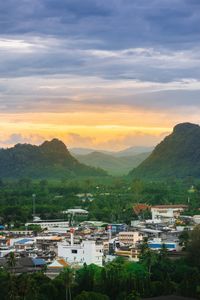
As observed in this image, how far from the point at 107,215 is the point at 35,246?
2554 cm

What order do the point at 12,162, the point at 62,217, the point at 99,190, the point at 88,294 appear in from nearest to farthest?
the point at 88,294, the point at 62,217, the point at 99,190, the point at 12,162

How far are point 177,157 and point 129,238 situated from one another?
4408 inches

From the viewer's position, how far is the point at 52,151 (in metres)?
194

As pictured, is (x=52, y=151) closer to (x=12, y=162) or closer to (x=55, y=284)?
(x=12, y=162)

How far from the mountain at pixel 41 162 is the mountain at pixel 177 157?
42.1ft

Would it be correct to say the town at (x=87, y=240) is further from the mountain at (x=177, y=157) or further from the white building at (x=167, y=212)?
the mountain at (x=177, y=157)

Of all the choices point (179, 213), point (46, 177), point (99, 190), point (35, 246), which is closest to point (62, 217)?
point (179, 213)

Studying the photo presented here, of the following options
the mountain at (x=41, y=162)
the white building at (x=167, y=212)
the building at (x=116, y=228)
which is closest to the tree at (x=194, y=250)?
the building at (x=116, y=228)

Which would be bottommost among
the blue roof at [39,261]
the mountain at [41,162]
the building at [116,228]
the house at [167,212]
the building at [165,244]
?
the blue roof at [39,261]

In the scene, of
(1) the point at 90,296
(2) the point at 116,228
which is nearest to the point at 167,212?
(2) the point at 116,228

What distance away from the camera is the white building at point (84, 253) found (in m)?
53.7

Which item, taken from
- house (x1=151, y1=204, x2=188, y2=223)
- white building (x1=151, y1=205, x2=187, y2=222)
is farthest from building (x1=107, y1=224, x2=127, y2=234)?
white building (x1=151, y1=205, x2=187, y2=222)

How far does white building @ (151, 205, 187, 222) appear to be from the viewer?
89.2 m

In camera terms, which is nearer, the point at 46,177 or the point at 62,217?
the point at 62,217
